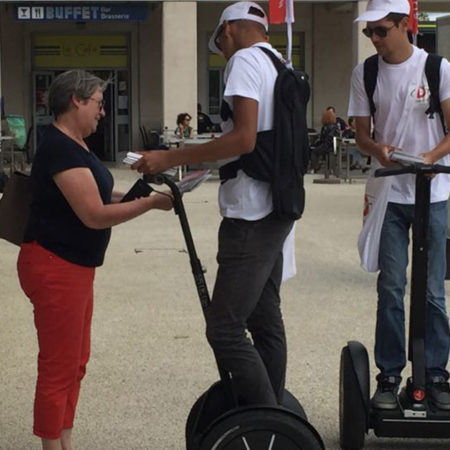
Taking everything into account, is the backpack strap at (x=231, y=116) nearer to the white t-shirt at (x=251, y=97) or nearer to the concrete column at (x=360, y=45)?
the white t-shirt at (x=251, y=97)

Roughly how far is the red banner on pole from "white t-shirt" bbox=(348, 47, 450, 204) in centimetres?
1101

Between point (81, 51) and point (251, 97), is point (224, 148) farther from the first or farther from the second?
point (81, 51)

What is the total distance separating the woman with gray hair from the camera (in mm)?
4309

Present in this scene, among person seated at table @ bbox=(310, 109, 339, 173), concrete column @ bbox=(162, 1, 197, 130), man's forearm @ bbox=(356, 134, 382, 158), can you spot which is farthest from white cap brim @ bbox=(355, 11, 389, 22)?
concrete column @ bbox=(162, 1, 197, 130)

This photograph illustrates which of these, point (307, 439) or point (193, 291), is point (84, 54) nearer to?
point (193, 291)

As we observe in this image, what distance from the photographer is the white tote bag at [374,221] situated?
4.90m

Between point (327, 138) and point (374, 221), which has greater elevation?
point (374, 221)

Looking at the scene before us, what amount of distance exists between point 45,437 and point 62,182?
1.05 m

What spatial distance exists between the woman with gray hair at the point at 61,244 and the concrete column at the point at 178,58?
2247 centimetres

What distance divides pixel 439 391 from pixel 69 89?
2.08 metres

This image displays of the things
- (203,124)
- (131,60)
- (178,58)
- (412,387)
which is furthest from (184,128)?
(412,387)

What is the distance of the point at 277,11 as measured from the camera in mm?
16016

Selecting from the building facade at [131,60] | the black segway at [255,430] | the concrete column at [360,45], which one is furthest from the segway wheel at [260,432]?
the building facade at [131,60]

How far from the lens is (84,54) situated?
30.5 m
